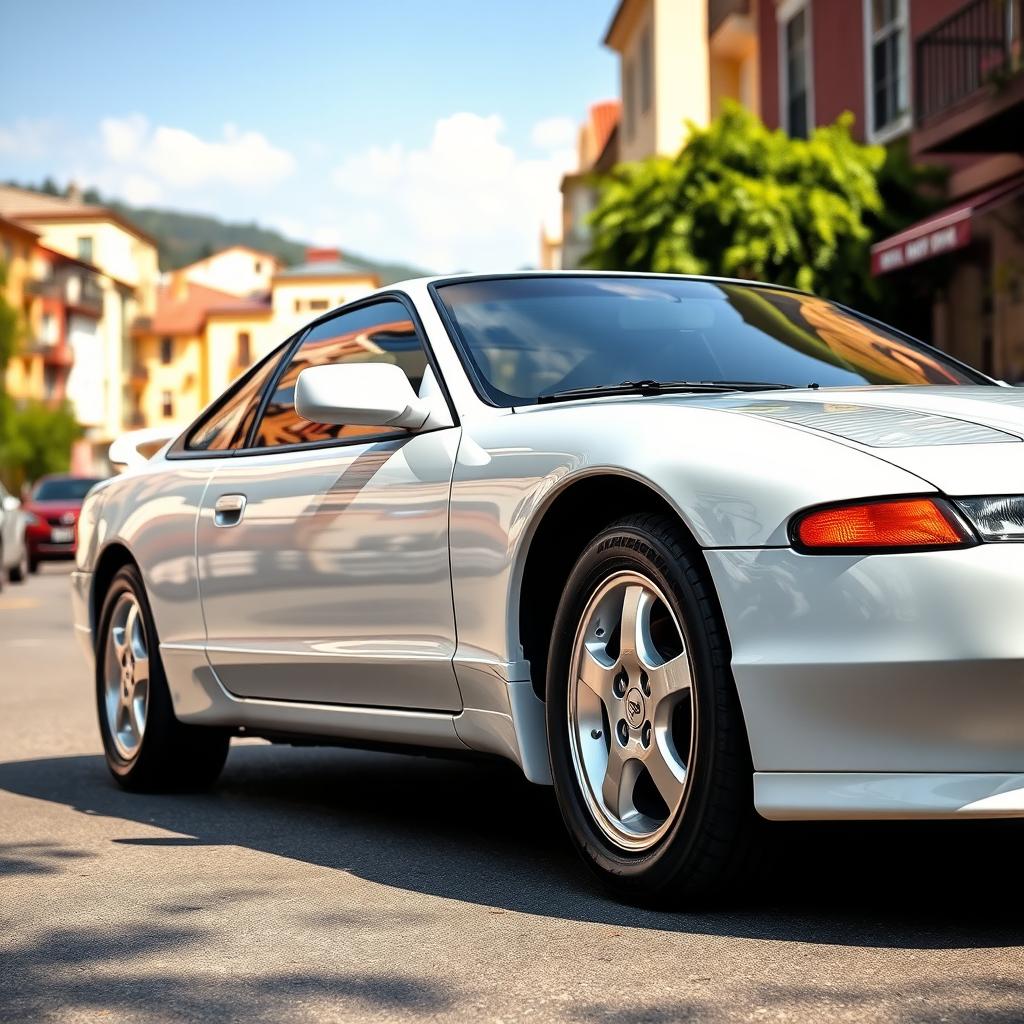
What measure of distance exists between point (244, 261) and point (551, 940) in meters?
130

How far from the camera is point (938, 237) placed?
15594 mm

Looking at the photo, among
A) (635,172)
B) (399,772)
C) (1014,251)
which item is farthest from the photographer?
(635,172)

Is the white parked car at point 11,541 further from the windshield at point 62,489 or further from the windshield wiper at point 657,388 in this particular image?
the windshield wiper at point 657,388

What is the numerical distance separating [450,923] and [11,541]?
67.5ft

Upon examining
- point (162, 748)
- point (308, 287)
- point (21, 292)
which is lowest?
point (162, 748)

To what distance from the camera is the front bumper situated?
3.45m

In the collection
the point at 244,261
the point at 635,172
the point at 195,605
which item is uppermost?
the point at 244,261

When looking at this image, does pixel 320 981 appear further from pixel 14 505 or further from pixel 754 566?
pixel 14 505

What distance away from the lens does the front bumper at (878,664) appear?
3449mm

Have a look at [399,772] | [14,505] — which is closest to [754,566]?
[399,772]

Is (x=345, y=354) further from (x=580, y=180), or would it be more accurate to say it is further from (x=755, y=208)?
(x=580, y=180)

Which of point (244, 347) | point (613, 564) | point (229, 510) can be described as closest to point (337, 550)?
point (229, 510)

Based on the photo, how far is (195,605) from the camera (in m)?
5.92

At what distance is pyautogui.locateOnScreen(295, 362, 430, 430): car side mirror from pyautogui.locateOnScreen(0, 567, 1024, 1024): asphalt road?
3.65ft
